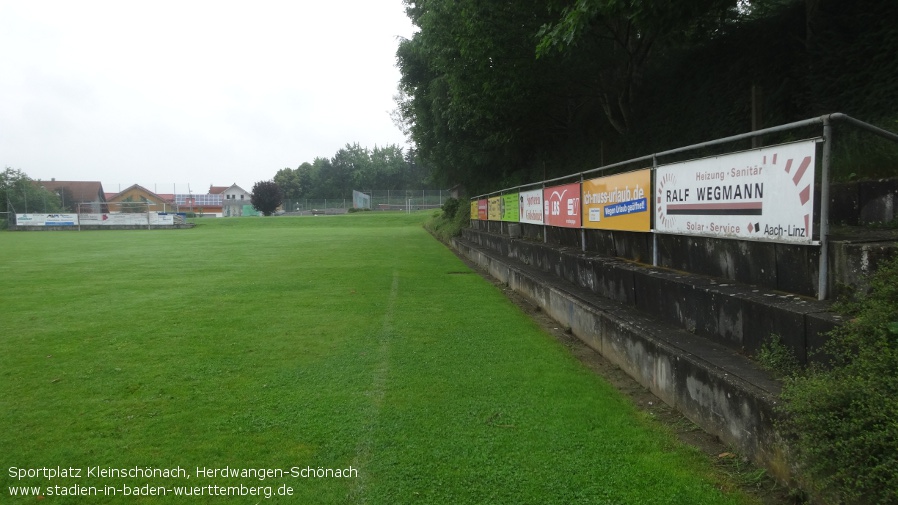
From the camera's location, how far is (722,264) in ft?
16.3

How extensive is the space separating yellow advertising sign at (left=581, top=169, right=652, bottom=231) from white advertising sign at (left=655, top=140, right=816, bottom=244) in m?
0.53

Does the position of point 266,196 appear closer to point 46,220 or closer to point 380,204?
point 380,204

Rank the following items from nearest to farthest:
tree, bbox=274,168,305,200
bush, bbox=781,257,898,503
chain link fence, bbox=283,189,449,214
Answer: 1. bush, bbox=781,257,898,503
2. chain link fence, bbox=283,189,449,214
3. tree, bbox=274,168,305,200

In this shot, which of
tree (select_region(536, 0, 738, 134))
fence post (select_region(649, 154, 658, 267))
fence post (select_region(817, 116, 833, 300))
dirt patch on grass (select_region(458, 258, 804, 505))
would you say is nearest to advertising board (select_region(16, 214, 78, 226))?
tree (select_region(536, 0, 738, 134))

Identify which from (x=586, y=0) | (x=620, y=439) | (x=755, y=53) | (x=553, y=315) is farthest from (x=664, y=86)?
(x=620, y=439)

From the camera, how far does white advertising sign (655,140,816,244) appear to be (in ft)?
12.6

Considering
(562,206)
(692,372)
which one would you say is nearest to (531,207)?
(562,206)

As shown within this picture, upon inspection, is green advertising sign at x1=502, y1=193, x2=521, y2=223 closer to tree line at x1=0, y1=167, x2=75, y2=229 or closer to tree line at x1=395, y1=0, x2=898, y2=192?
tree line at x1=395, y1=0, x2=898, y2=192

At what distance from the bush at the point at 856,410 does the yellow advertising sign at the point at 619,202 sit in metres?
3.28

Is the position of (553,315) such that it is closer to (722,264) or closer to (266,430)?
(722,264)

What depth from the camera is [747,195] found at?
4402 mm

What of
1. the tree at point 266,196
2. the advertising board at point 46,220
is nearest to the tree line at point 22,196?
the advertising board at point 46,220

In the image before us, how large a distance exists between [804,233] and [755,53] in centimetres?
703

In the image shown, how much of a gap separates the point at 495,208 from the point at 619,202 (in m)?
9.37
